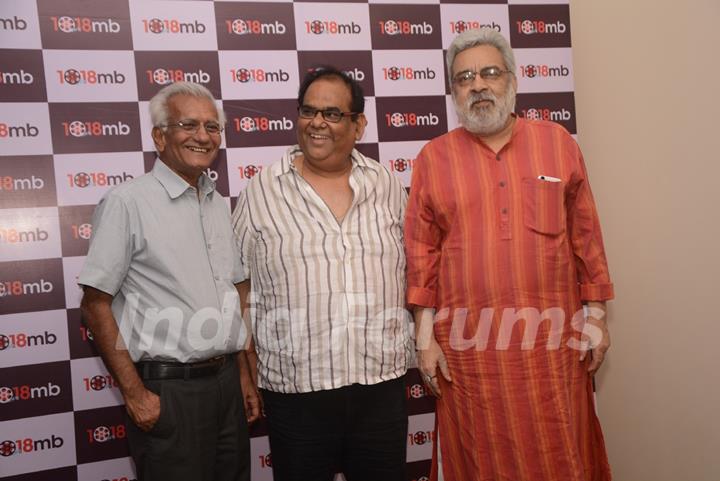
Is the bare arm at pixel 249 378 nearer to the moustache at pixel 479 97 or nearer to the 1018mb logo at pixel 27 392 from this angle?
the 1018mb logo at pixel 27 392

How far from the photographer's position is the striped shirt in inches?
69.9

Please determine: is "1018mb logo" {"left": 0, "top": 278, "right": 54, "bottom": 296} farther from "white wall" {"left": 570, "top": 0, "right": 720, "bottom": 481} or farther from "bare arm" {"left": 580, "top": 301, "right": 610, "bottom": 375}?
"white wall" {"left": 570, "top": 0, "right": 720, "bottom": 481}

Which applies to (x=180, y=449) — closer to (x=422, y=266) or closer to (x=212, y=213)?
(x=212, y=213)

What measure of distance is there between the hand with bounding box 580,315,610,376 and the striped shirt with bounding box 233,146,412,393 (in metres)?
0.63

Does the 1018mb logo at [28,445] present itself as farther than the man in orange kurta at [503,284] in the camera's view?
Yes

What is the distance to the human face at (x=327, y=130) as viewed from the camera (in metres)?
1.86

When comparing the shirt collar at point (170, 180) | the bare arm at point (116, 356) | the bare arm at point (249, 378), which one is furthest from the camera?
the bare arm at point (249, 378)

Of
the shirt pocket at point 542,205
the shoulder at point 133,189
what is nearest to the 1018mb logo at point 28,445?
the shoulder at point 133,189

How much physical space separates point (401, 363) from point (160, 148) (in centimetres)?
110

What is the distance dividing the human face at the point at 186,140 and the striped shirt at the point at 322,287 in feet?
0.75

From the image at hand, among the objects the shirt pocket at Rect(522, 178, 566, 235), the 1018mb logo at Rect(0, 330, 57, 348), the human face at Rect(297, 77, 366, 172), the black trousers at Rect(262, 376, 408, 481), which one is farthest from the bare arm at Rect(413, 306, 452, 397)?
the 1018mb logo at Rect(0, 330, 57, 348)

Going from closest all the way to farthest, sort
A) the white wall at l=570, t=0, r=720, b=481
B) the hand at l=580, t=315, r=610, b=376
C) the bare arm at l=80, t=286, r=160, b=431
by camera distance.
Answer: the bare arm at l=80, t=286, r=160, b=431
the hand at l=580, t=315, r=610, b=376
the white wall at l=570, t=0, r=720, b=481

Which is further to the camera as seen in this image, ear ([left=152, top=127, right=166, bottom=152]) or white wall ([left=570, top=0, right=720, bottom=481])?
white wall ([left=570, top=0, right=720, bottom=481])

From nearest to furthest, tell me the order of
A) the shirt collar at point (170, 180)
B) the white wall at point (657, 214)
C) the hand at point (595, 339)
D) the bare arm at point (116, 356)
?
the bare arm at point (116, 356)
the shirt collar at point (170, 180)
the hand at point (595, 339)
the white wall at point (657, 214)
